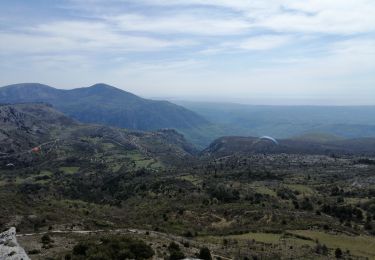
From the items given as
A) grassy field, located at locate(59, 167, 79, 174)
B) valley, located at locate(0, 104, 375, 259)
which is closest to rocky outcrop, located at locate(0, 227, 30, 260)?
valley, located at locate(0, 104, 375, 259)

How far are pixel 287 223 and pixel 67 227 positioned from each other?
117 feet

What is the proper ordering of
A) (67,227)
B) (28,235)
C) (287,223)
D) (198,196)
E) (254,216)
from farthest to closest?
(198,196), (254,216), (287,223), (67,227), (28,235)

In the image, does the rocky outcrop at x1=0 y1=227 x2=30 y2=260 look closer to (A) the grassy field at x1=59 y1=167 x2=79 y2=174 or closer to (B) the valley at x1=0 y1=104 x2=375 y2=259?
(B) the valley at x1=0 y1=104 x2=375 y2=259

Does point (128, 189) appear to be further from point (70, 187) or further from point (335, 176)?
point (335, 176)

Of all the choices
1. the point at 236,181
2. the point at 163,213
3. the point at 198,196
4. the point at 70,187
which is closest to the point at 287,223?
the point at 163,213

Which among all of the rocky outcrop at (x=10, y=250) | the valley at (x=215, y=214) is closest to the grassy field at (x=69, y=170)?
the valley at (x=215, y=214)

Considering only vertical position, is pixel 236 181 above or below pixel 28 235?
below

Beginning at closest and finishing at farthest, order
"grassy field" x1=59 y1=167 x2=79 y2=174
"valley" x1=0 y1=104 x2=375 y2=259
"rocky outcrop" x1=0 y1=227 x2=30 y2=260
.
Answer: "rocky outcrop" x1=0 y1=227 x2=30 y2=260, "valley" x1=0 y1=104 x2=375 y2=259, "grassy field" x1=59 y1=167 x2=79 y2=174

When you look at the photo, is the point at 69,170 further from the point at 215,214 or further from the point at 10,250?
the point at 10,250

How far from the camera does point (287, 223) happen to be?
230ft

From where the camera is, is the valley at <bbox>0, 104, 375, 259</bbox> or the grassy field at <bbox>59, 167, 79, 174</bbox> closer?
the valley at <bbox>0, 104, 375, 259</bbox>

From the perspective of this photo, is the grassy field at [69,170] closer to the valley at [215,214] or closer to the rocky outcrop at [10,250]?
the valley at [215,214]

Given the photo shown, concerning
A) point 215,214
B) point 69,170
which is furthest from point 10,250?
point 69,170

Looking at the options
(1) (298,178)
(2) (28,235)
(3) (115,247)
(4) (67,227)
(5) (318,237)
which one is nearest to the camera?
(3) (115,247)
